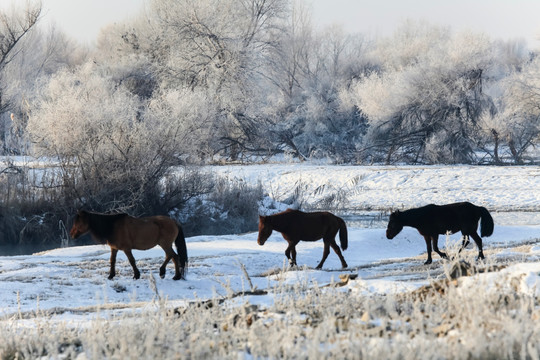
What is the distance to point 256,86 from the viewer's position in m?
47.9

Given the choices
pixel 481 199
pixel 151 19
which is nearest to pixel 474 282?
pixel 481 199

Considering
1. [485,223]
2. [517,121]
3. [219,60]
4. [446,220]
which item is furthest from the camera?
[219,60]

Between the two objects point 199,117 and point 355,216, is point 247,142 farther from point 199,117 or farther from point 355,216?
point 355,216

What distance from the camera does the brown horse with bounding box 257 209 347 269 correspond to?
1404 cm

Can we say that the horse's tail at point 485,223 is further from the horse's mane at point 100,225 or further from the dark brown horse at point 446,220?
the horse's mane at point 100,225

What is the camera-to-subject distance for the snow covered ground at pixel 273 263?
10.2 metres

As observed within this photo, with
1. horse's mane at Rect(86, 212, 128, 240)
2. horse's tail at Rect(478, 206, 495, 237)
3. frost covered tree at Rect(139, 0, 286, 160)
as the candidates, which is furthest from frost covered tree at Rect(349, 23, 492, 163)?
horse's mane at Rect(86, 212, 128, 240)

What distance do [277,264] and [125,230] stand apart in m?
4.00

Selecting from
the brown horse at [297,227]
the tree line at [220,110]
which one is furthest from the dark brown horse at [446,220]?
the tree line at [220,110]

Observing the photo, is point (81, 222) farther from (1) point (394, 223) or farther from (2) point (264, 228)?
(1) point (394, 223)

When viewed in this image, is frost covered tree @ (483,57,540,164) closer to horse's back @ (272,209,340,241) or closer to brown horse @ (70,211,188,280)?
horse's back @ (272,209,340,241)

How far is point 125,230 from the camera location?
A: 493 inches

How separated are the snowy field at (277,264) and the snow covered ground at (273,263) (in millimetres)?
20

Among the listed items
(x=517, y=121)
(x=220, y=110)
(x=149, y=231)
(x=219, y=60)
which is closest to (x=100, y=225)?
(x=149, y=231)
